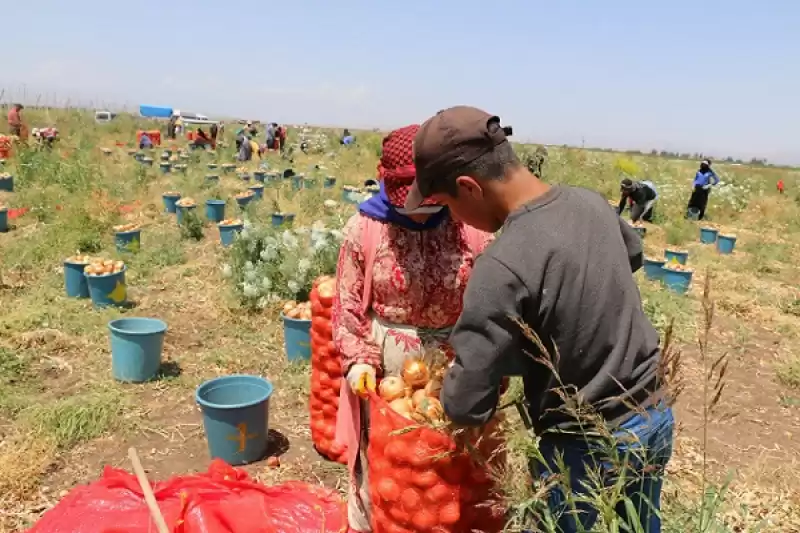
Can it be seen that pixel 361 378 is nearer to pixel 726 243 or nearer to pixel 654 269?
pixel 654 269

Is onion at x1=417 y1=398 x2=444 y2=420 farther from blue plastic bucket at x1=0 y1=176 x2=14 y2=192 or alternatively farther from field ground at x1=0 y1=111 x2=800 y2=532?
blue plastic bucket at x1=0 y1=176 x2=14 y2=192

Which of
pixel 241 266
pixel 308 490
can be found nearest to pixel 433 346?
pixel 308 490

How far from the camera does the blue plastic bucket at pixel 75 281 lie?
5.90 m

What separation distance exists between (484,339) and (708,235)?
1133 cm

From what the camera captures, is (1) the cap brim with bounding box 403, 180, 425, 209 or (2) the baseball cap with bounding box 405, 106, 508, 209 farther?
(1) the cap brim with bounding box 403, 180, 425, 209

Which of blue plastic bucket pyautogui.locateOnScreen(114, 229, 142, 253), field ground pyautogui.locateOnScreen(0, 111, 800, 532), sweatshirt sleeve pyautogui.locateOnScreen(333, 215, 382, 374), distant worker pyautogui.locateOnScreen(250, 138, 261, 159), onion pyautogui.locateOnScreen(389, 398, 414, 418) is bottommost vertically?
field ground pyautogui.locateOnScreen(0, 111, 800, 532)

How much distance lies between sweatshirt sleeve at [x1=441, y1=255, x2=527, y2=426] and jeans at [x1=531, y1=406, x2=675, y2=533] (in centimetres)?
22

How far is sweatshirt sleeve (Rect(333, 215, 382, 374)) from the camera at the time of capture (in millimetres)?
2166

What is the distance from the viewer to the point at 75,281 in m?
5.95

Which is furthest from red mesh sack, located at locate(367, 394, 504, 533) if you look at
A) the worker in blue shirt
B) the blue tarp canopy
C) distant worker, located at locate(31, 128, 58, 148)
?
the blue tarp canopy

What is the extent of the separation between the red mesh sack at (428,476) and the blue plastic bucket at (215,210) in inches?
315

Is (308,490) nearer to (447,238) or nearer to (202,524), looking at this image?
(202,524)

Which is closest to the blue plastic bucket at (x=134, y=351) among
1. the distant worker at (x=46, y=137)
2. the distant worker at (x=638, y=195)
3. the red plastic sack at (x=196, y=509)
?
the red plastic sack at (x=196, y=509)

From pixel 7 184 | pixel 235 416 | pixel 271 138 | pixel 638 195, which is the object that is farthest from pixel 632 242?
pixel 271 138
